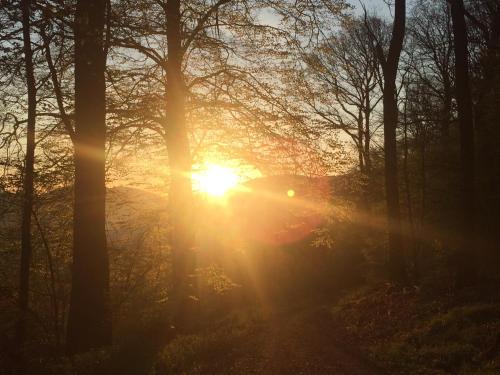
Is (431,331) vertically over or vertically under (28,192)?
under

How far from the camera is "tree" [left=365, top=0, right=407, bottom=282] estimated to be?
1548 centimetres

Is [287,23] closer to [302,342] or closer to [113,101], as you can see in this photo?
[113,101]

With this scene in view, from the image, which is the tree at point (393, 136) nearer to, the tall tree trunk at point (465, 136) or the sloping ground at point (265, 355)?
the tall tree trunk at point (465, 136)

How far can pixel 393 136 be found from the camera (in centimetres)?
1709

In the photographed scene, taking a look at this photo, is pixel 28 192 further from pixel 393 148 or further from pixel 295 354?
pixel 393 148

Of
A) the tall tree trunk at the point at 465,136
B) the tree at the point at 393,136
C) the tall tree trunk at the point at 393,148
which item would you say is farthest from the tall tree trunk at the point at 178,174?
the tall tree trunk at the point at 393,148

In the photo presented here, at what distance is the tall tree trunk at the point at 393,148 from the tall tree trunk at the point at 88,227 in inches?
420

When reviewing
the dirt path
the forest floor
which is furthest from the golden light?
the dirt path

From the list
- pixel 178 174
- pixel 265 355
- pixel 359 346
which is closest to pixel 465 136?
pixel 359 346

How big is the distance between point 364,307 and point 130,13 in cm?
1077

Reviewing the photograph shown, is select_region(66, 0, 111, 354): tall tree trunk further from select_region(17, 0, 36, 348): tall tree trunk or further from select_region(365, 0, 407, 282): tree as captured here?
select_region(365, 0, 407, 282): tree

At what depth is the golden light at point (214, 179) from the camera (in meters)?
12.7

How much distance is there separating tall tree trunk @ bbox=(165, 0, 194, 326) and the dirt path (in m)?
1.89

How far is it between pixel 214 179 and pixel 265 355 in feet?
20.6
